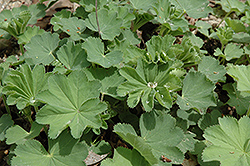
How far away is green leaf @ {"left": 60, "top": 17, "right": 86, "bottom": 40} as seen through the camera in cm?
235

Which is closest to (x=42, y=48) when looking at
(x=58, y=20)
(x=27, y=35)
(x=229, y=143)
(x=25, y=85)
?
(x=27, y=35)

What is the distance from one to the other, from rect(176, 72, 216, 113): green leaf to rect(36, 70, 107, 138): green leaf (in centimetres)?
75

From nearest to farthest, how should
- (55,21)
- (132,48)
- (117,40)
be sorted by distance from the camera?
(132,48) → (117,40) → (55,21)

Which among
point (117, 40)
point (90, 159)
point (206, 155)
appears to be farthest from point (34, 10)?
→ point (206, 155)

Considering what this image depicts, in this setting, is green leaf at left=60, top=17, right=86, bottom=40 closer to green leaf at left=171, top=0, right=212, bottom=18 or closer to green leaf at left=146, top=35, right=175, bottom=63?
green leaf at left=146, top=35, right=175, bottom=63

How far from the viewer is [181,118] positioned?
2.22 meters

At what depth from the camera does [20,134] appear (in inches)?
74.7

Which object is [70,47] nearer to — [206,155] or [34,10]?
[34,10]

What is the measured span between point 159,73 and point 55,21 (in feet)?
4.45

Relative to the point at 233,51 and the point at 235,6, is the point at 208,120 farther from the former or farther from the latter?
the point at 235,6

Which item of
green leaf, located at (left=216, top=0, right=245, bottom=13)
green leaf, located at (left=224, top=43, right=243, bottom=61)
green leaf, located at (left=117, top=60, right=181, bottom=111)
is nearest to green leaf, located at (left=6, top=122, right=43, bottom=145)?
green leaf, located at (left=117, top=60, right=181, bottom=111)

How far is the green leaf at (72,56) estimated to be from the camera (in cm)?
217

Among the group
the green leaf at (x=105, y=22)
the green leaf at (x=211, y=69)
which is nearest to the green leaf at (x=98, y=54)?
the green leaf at (x=105, y=22)

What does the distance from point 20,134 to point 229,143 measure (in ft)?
5.62
